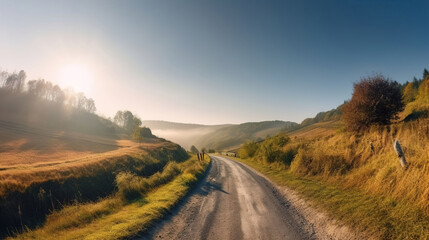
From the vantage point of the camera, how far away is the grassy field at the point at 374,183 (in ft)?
20.4

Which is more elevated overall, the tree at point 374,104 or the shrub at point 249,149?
the tree at point 374,104

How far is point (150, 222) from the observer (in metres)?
8.00

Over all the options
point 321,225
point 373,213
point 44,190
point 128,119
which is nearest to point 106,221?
point 44,190

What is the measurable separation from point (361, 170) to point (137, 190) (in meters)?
15.2

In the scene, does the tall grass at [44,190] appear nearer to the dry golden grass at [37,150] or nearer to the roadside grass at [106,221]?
the roadside grass at [106,221]

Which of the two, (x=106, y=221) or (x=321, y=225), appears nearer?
(x=321, y=225)

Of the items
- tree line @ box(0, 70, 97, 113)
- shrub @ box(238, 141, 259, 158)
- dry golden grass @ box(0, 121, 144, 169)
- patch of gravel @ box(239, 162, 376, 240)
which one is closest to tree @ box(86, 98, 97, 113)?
tree line @ box(0, 70, 97, 113)

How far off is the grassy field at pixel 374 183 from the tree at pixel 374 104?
1.77 metres

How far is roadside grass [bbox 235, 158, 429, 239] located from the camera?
5750mm

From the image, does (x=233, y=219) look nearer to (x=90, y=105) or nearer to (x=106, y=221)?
(x=106, y=221)

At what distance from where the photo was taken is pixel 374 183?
29.5 ft

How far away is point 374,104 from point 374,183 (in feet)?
39.4

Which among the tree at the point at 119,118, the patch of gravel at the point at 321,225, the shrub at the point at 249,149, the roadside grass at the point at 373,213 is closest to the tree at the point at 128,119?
the tree at the point at 119,118

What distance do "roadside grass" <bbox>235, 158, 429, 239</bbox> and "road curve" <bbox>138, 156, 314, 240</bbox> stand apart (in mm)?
1651
